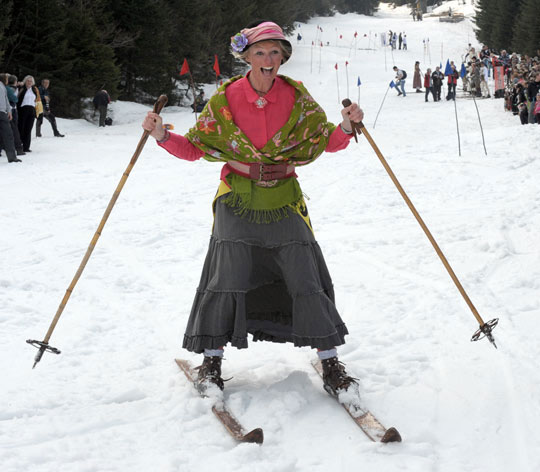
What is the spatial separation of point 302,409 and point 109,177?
309 inches

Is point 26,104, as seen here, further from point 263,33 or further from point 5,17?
point 263,33

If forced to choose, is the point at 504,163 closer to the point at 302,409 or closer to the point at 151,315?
the point at 151,315

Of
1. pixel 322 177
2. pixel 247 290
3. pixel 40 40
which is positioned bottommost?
pixel 322 177

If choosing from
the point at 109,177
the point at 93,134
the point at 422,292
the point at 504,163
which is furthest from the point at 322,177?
the point at 93,134

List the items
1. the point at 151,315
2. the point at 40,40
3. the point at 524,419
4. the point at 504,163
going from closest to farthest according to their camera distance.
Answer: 1. the point at 524,419
2. the point at 151,315
3. the point at 504,163
4. the point at 40,40

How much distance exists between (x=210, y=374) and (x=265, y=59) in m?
1.63

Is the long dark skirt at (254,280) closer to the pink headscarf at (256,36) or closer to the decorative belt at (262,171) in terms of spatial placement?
the decorative belt at (262,171)

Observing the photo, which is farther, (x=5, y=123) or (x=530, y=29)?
(x=530, y=29)

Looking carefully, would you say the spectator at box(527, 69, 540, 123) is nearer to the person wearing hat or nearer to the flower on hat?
the person wearing hat

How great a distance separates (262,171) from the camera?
3277 millimetres

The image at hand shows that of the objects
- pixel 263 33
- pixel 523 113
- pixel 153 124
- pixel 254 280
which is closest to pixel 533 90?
pixel 523 113

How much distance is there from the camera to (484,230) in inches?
253

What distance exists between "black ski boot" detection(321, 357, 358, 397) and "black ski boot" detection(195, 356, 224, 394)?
0.55 metres

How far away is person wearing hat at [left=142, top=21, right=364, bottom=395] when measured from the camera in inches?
127
